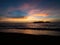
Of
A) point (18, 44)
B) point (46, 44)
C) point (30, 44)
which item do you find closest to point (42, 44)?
point (46, 44)

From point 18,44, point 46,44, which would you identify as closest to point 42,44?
point 46,44

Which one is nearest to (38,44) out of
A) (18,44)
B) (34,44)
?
(34,44)

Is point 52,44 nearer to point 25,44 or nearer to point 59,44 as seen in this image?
point 59,44

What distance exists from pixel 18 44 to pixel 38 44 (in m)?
1.53

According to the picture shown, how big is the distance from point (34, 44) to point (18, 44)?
4.05ft

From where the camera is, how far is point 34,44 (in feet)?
28.7

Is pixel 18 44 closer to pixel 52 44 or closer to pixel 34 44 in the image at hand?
pixel 34 44

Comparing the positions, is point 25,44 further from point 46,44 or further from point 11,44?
point 46,44

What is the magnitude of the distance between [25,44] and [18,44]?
55 centimetres

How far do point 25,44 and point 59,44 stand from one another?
270 cm

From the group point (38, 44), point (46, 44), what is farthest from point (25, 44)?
point (46, 44)

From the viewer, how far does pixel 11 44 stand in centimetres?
846

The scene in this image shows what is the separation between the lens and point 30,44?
8680 mm

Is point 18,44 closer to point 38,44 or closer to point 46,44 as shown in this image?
point 38,44
